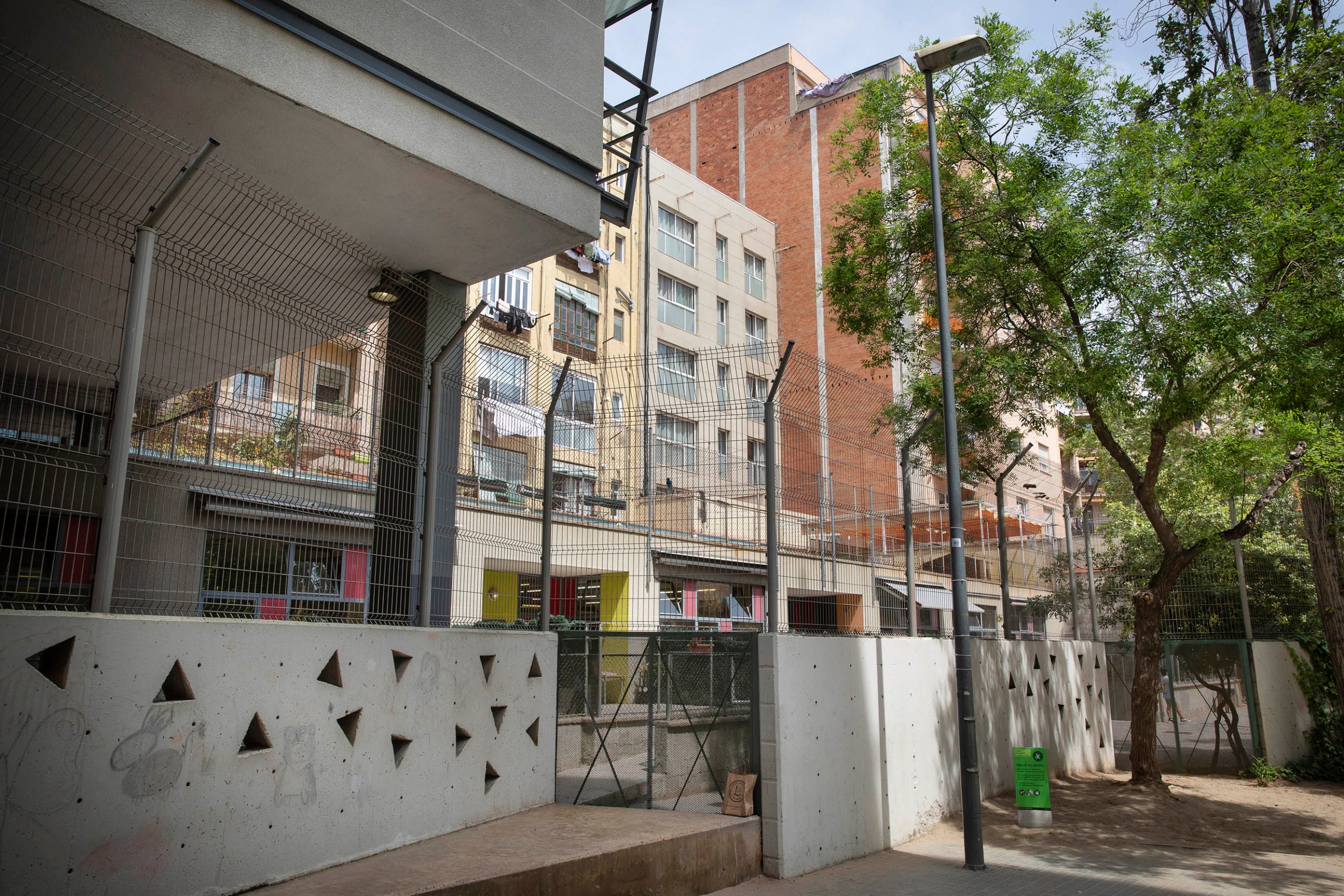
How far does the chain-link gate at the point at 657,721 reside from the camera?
8.12m

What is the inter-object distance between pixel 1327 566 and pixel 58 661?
16433 millimetres

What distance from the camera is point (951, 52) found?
9.45 meters

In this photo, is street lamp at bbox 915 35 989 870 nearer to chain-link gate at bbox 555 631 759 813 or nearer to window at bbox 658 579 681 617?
chain-link gate at bbox 555 631 759 813

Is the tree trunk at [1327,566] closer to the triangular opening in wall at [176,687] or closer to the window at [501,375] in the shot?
the window at [501,375]

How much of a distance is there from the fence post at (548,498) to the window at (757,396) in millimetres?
1758

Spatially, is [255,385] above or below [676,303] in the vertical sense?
below

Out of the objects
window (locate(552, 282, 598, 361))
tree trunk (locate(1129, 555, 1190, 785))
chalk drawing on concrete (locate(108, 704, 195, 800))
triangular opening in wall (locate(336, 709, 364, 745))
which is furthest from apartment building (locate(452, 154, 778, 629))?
window (locate(552, 282, 598, 361))

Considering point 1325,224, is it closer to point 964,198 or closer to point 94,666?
point 964,198

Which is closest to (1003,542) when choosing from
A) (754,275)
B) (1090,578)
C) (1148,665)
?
(1148,665)

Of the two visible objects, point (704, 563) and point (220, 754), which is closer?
point (220, 754)

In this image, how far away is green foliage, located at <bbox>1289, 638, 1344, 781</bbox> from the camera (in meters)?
14.4

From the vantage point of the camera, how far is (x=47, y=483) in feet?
15.1

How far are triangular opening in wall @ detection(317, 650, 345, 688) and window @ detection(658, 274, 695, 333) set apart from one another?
2611 centimetres

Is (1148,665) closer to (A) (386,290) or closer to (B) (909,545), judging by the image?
(B) (909,545)
